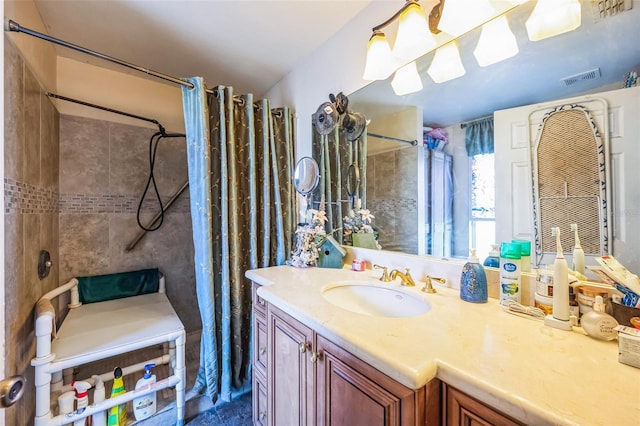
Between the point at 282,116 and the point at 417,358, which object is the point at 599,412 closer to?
the point at 417,358

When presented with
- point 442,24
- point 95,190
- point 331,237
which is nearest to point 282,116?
point 331,237

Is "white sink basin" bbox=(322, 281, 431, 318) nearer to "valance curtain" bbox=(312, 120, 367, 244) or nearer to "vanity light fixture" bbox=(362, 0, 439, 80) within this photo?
"valance curtain" bbox=(312, 120, 367, 244)

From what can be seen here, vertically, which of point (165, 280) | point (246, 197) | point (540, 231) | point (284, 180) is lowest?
point (165, 280)

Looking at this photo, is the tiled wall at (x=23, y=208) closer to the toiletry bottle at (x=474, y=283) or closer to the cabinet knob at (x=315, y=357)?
the cabinet knob at (x=315, y=357)

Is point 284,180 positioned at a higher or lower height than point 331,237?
higher

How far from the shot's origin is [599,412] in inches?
16.1

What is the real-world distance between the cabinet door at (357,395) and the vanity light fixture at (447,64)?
1173mm

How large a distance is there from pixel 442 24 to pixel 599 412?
1.20 metres

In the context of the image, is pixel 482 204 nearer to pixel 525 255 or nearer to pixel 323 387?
pixel 525 255

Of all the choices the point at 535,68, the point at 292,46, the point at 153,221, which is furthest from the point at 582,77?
the point at 153,221

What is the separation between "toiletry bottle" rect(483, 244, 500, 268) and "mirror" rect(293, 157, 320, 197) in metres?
1.04

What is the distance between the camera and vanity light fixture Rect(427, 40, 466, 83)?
1.06 meters

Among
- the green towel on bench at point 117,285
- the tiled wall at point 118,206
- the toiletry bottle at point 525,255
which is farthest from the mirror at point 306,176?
the green towel on bench at point 117,285

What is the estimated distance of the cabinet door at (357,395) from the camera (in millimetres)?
566
